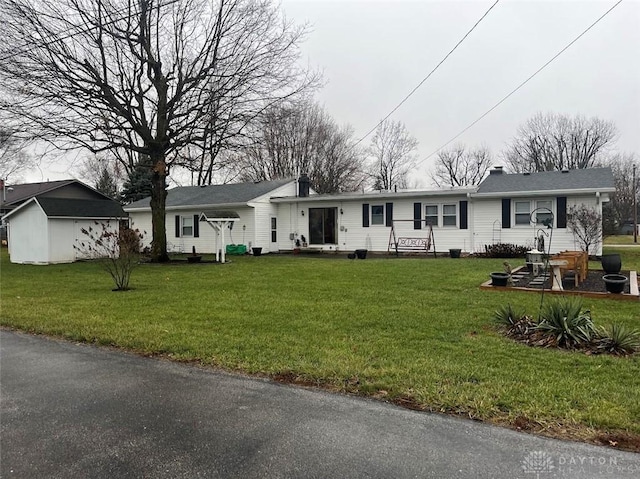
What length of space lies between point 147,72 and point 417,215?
12.2m

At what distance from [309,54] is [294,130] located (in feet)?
57.9

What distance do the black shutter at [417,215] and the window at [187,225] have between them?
11.6 meters

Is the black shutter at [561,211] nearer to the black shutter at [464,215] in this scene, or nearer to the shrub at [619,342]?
the black shutter at [464,215]

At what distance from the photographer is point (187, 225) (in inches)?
875

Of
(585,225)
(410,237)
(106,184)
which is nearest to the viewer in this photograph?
(585,225)

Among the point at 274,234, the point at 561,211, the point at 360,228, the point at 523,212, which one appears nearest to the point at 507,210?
the point at 523,212

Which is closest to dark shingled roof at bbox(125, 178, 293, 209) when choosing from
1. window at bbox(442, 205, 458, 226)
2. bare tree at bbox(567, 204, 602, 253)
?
window at bbox(442, 205, 458, 226)

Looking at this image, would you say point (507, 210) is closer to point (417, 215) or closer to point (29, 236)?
point (417, 215)

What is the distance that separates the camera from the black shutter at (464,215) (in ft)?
56.8

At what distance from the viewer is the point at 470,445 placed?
8.80 ft

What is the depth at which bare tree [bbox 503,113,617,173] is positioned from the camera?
128 ft

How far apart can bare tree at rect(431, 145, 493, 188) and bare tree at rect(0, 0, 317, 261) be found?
30581 millimetres

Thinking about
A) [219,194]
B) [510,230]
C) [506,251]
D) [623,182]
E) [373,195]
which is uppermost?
[623,182]

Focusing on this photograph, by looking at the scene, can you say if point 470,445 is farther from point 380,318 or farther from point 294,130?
point 294,130
